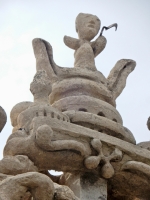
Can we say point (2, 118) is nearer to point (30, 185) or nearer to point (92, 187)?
point (30, 185)

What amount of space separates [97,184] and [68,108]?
1.08m

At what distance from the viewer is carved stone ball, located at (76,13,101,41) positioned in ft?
26.2

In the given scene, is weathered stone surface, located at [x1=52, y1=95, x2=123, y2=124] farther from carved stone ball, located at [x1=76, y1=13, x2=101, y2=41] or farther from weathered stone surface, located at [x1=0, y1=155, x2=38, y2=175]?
carved stone ball, located at [x1=76, y1=13, x2=101, y2=41]

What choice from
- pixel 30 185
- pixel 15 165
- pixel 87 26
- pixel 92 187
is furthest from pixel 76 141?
pixel 87 26

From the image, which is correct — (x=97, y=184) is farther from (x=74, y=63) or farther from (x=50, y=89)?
(x=74, y=63)

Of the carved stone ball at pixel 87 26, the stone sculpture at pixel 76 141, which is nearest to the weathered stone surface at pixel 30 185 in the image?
the stone sculpture at pixel 76 141

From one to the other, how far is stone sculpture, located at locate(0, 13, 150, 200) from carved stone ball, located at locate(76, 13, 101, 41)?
1.00 metres

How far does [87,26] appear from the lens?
8.08 metres

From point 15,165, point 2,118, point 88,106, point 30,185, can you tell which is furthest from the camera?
point 88,106

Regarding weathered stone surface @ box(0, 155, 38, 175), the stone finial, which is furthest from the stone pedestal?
the stone finial

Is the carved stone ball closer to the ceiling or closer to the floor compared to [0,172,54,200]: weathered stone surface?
closer to the ceiling

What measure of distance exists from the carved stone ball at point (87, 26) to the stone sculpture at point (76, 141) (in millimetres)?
997

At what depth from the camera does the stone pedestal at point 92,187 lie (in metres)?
5.64

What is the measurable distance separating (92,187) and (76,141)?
0.49 m
